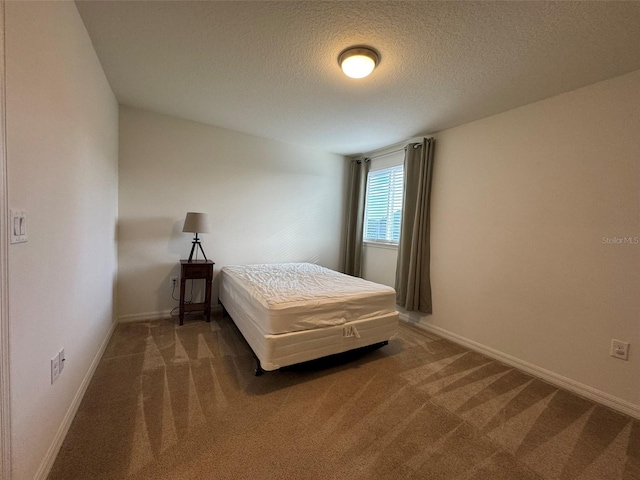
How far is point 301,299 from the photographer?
79.7 inches

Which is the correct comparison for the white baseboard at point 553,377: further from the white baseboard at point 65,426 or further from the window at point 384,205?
the white baseboard at point 65,426

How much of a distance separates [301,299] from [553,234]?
85.0 inches

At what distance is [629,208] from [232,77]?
313 cm

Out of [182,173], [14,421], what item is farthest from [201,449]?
[182,173]

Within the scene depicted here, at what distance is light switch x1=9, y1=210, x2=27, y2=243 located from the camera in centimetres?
94

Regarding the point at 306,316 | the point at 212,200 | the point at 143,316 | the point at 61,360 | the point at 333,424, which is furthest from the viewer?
the point at 212,200

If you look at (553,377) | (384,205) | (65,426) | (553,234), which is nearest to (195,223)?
(65,426)

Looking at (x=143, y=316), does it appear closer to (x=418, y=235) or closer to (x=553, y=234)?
(x=418, y=235)

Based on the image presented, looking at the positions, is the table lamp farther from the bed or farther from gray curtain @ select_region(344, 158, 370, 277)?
gray curtain @ select_region(344, 158, 370, 277)

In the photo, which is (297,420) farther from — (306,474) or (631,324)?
(631,324)

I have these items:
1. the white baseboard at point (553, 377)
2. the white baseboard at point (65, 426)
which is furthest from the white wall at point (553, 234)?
the white baseboard at point (65, 426)

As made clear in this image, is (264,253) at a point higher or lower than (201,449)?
higher

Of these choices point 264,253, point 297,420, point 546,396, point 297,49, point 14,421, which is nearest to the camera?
point 14,421

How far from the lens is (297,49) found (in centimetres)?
181
